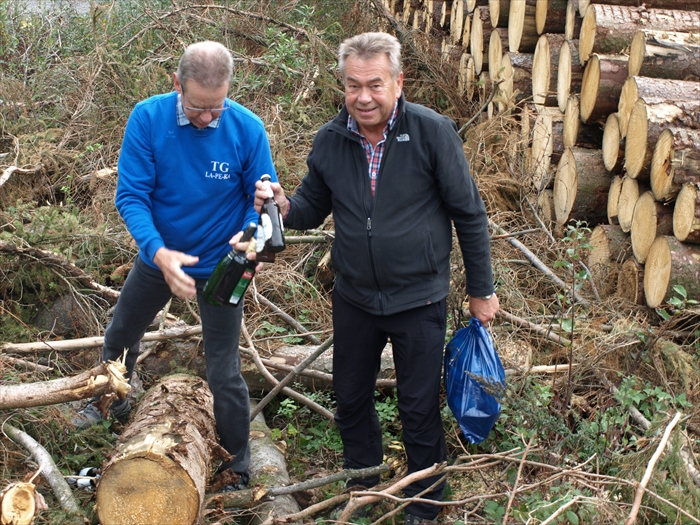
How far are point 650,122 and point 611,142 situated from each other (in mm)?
590

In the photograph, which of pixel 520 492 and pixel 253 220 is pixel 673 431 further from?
pixel 253 220

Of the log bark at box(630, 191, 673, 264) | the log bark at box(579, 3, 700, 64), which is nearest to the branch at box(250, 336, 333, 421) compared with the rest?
the log bark at box(630, 191, 673, 264)

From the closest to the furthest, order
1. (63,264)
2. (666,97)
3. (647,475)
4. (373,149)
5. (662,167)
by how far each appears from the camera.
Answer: (647,475)
(373,149)
(662,167)
(666,97)
(63,264)

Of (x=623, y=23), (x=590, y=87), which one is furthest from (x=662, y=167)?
(x=623, y=23)

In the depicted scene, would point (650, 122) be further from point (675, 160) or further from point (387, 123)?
point (387, 123)

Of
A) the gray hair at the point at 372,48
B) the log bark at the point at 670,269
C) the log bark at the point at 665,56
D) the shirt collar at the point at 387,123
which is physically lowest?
the log bark at the point at 670,269

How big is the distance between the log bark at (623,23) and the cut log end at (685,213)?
1422mm

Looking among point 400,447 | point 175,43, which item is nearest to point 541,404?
point 400,447

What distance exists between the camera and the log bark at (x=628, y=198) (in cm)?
455

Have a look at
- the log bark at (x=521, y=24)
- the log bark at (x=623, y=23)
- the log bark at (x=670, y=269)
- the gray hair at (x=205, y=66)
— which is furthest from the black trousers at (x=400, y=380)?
A: the log bark at (x=521, y=24)

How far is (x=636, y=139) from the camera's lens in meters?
4.39

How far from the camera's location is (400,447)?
399 cm

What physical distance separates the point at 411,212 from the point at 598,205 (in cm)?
265

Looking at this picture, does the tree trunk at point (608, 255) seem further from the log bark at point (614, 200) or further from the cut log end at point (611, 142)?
the cut log end at point (611, 142)
